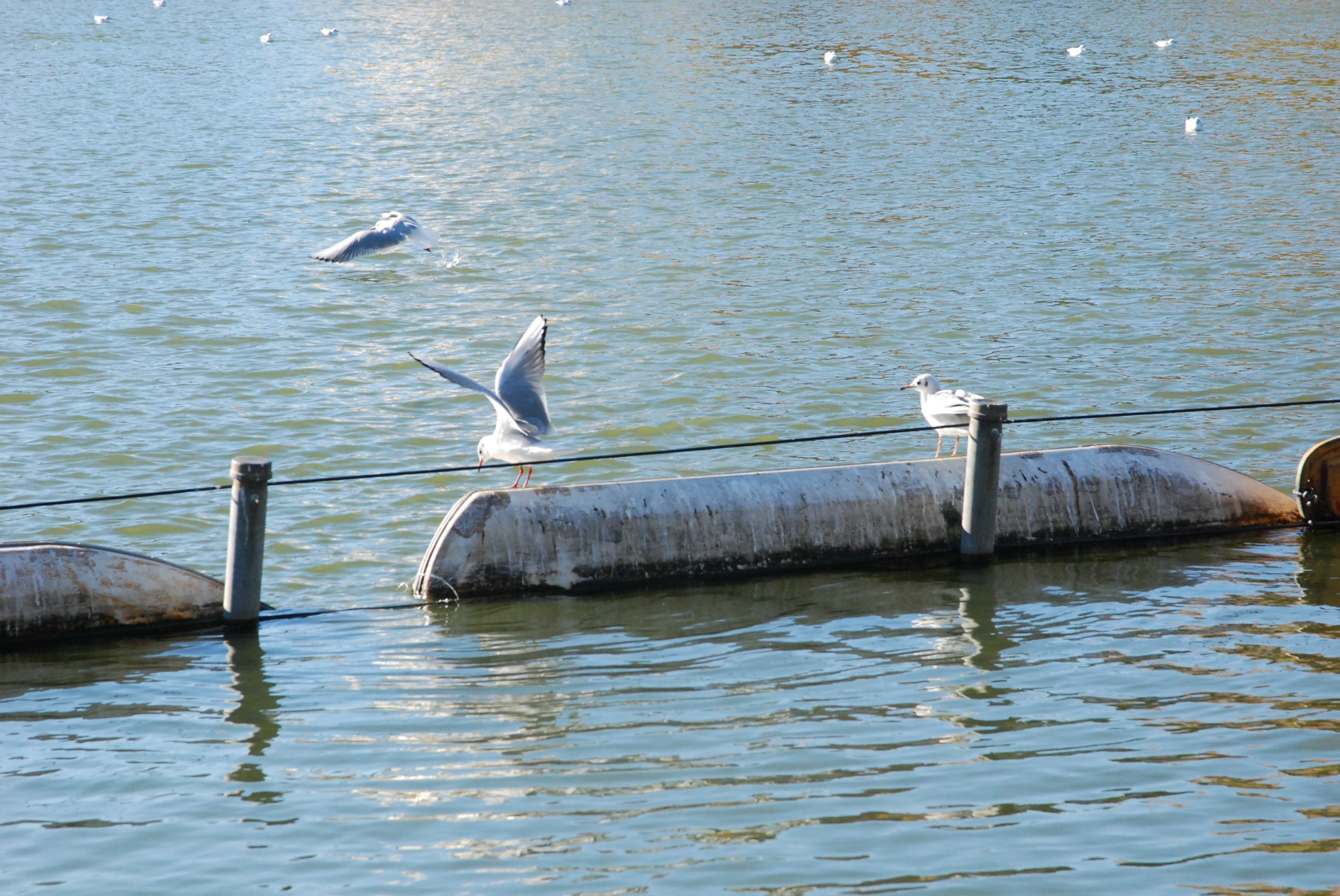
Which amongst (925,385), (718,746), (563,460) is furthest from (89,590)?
(925,385)

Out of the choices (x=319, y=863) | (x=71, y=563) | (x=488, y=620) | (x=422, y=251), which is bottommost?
(x=319, y=863)

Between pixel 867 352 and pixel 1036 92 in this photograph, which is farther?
pixel 1036 92

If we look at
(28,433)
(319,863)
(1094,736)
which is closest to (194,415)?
(28,433)

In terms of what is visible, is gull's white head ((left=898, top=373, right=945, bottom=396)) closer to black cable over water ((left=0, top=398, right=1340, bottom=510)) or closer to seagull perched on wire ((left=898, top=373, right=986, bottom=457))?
seagull perched on wire ((left=898, top=373, right=986, bottom=457))

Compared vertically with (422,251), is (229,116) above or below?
above

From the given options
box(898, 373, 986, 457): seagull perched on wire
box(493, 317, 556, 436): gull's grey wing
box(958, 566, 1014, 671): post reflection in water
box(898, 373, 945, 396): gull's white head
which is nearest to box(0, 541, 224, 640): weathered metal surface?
box(493, 317, 556, 436): gull's grey wing

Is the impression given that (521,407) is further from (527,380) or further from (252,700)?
(252,700)

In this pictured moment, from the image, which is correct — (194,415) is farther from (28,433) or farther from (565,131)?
(565,131)

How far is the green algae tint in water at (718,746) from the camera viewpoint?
4906 millimetres

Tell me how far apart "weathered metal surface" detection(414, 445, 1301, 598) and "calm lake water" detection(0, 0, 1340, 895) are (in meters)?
0.25

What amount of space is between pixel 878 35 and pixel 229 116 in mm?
18379

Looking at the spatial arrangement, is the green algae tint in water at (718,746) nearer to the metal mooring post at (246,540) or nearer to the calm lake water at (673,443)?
the calm lake water at (673,443)

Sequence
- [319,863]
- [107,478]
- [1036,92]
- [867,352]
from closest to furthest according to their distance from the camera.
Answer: [319,863]
[107,478]
[867,352]
[1036,92]

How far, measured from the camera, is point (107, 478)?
9.97 meters
